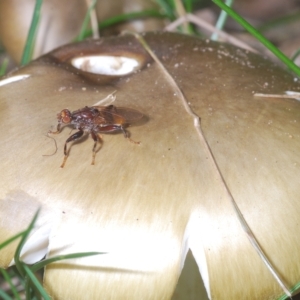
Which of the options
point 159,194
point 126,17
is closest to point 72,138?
point 159,194

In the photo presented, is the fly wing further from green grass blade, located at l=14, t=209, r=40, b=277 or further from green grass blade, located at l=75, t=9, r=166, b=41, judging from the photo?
green grass blade, located at l=75, t=9, r=166, b=41

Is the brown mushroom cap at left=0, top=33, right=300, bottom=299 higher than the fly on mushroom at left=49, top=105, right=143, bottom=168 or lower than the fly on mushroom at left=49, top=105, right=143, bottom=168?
lower

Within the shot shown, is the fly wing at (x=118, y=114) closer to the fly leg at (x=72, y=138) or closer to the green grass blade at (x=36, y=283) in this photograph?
the fly leg at (x=72, y=138)

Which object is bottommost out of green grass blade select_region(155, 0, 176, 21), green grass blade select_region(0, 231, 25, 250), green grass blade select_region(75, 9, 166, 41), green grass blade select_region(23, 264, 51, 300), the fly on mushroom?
green grass blade select_region(23, 264, 51, 300)

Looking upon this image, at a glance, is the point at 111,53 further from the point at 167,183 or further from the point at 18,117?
the point at 167,183

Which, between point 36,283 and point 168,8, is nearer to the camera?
point 36,283

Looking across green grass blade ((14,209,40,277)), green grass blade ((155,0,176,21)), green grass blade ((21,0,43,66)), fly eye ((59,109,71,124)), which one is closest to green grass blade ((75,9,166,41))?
green grass blade ((155,0,176,21))

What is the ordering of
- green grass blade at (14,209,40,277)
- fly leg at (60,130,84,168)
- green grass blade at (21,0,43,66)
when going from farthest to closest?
green grass blade at (21,0,43,66), fly leg at (60,130,84,168), green grass blade at (14,209,40,277)

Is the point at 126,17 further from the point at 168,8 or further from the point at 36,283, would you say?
the point at 36,283
